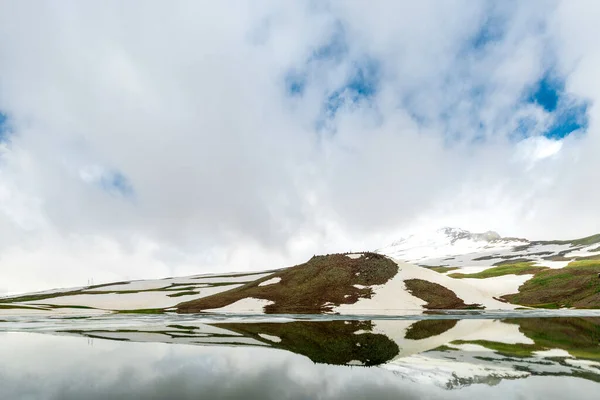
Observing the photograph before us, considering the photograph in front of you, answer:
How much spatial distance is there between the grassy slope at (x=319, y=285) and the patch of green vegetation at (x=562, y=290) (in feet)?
116

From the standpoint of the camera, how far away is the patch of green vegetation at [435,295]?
87125 mm

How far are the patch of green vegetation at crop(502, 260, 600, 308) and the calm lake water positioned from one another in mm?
65250

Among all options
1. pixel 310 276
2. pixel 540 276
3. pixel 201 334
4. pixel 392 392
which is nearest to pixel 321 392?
pixel 392 392

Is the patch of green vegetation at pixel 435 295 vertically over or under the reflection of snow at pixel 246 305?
under

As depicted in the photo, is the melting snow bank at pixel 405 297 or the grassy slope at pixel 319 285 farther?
the grassy slope at pixel 319 285

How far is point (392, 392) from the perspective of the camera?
17234 millimetres

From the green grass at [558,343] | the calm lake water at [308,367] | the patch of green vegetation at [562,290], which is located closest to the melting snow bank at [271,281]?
the patch of green vegetation at [562,290]

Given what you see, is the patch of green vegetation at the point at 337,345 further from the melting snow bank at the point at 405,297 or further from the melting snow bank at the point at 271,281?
the melting snow bank at the point at 271,281

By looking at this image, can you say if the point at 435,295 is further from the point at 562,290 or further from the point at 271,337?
the point at 271,337

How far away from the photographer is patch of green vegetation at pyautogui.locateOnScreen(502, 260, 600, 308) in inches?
3563

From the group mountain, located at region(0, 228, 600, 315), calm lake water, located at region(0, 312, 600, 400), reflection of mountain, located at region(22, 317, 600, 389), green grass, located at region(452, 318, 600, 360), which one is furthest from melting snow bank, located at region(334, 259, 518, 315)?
calm lake water, located at region(0, 312, 600, 400)

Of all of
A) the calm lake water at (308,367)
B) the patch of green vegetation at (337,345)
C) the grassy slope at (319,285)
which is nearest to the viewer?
the calm lake water at (308,367)

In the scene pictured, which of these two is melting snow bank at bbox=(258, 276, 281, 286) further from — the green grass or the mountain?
the green grass

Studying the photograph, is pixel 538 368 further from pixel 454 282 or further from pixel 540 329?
pixel 454 282
